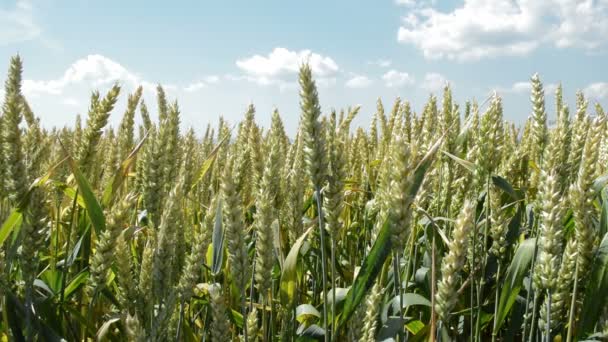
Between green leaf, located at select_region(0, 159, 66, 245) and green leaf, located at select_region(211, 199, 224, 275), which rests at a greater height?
green leaf, located at select_region(0, 159, 66, 245)

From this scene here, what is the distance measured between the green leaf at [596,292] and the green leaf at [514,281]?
24 cm

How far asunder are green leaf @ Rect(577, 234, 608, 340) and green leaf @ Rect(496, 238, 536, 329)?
24cm

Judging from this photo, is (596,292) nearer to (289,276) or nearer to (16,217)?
(289,276)

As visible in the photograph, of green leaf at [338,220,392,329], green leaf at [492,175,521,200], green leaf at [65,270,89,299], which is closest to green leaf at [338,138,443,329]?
green leaf at [338,220,392,329]

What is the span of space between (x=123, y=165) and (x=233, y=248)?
0.87 metres

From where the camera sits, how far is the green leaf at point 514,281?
195 cm

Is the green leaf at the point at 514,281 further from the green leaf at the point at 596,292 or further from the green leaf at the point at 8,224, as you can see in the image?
Result: the green leaf at the point at 8,224

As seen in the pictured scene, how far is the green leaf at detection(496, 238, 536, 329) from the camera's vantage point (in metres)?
1.95

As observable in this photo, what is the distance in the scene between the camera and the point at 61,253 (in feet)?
7.80

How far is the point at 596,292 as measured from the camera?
5.91 feet

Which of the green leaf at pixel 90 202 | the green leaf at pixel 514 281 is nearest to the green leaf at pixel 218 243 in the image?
the green leaf at pixel 90 202

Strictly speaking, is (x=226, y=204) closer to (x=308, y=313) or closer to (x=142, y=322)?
(x=142, y=322)

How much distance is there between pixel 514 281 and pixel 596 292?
0.91 ft

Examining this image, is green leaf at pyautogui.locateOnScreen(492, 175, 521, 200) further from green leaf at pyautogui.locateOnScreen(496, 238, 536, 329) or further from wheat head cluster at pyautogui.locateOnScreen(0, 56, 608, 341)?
green leaf at pyautogui.locateOnScreen(496, 238, 536, 329)
